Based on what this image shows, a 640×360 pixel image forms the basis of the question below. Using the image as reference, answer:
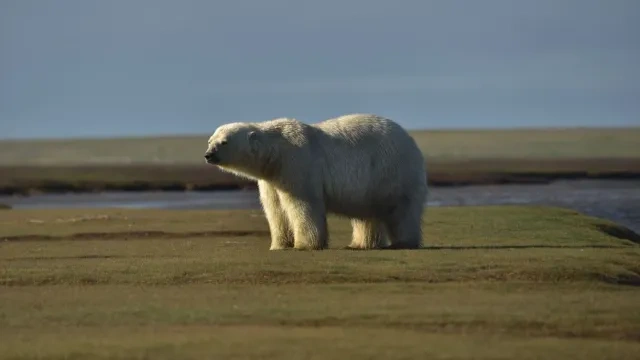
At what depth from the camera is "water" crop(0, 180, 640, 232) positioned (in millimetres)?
50719

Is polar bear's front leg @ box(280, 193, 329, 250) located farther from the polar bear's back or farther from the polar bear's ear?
the polar bear's ear

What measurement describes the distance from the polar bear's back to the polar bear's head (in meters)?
1.02

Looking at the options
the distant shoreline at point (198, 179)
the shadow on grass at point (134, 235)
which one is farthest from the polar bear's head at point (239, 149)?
the distant shoreline at point (198, 179)

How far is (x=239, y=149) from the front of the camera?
25375mm

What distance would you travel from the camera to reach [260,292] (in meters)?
20.9

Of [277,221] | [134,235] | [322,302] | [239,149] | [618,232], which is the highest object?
[239,149]

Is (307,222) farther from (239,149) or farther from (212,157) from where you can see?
(212,157)

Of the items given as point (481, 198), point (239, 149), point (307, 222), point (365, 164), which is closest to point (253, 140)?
point (239, 149)

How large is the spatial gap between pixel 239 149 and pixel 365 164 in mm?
2220

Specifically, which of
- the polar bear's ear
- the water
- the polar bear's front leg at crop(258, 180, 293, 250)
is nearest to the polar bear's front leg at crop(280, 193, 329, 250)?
the polar bear's front leg at crop(258, 180, 293, 250)

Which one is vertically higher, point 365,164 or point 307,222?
point 365,164

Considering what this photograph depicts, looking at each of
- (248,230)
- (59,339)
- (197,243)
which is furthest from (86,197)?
(59,339)

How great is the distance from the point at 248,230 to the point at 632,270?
14.7 meters

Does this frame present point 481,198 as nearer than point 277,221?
No
